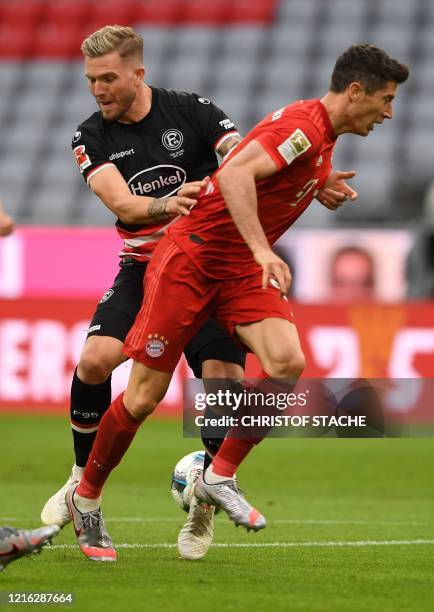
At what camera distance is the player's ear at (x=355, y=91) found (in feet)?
18.0

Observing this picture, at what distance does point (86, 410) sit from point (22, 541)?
170 cm

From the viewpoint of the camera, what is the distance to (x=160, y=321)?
5629 millimetres

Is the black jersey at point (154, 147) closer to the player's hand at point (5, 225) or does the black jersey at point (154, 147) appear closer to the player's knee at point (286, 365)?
the player's hand at point (5, 225)

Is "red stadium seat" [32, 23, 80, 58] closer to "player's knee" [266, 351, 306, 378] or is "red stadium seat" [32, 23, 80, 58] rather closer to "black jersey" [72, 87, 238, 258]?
"black jersey" [72, 87, 238, 258]

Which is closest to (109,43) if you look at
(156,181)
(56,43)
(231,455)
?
(156,181)

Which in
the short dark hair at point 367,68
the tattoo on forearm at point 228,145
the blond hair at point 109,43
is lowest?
the tattoo on forearm at point 228,145

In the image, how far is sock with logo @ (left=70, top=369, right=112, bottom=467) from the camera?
6.41 metres

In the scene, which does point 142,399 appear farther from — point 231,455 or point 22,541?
point 22,541

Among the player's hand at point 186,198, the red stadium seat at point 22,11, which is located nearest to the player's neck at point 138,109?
the player's hand at point 186,198

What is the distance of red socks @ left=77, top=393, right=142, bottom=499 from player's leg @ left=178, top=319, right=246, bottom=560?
446mm

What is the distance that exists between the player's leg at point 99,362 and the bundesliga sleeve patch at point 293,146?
1.30 m

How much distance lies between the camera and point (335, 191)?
6.12 metres

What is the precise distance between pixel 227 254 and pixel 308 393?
805 millimetres

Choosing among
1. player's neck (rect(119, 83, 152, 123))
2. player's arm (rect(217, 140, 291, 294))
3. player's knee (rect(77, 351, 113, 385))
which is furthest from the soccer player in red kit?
player's neck (rect(119, 83, 152, 123))
